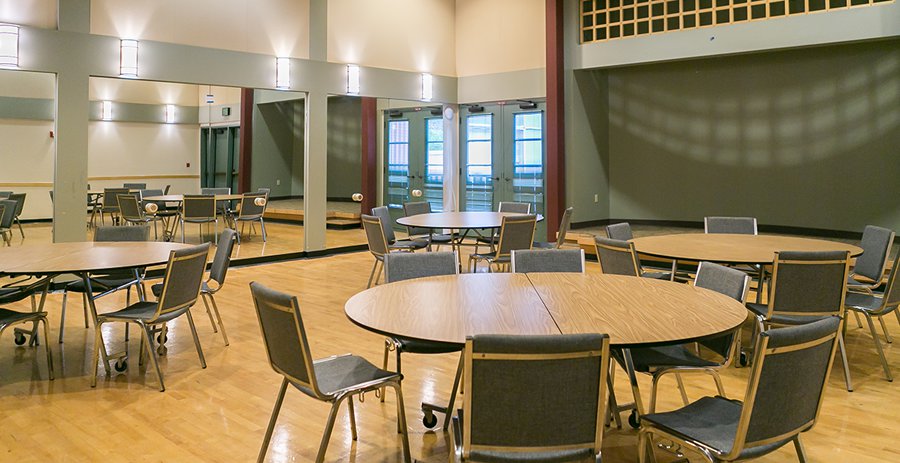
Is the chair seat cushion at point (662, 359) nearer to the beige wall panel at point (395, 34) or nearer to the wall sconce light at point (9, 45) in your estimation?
the wall sconce light at point (9, 45)

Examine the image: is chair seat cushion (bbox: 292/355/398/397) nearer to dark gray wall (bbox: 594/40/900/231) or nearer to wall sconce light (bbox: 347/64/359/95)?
wall sconce light (bbox: 347/64/359/95)

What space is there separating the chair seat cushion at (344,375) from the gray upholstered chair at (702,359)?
1.09m

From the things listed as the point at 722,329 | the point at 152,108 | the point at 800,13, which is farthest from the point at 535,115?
the point at 722,329

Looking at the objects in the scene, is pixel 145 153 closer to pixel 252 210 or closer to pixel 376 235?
pixel 252 210

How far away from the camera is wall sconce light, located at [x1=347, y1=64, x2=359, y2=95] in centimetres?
955

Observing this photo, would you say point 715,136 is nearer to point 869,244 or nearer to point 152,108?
point 869,244

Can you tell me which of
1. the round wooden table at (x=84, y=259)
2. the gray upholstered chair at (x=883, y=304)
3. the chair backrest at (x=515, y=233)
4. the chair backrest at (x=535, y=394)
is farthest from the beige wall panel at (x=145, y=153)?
the gray upholstered chair at (x=883, y=304)

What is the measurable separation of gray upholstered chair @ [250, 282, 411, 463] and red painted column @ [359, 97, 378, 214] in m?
8.77

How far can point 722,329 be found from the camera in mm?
2381

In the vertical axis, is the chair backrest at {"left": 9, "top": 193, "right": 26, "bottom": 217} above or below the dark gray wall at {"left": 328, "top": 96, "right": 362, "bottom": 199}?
below

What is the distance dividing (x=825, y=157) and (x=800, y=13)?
232 cm

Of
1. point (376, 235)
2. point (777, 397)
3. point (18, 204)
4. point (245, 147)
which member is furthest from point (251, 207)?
point (777, 397)

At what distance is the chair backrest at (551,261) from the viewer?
4.02 metres

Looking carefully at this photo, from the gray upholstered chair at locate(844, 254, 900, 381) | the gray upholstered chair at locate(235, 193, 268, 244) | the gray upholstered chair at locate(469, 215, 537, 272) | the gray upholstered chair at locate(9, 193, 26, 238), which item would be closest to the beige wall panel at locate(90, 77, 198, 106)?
the gray upholstered chair at locate(9, 193, 26, 238)
